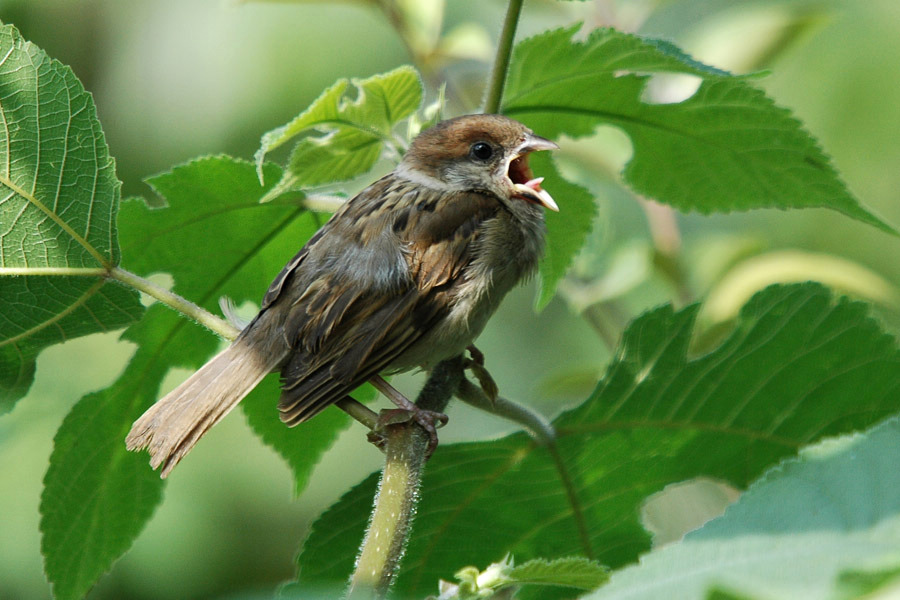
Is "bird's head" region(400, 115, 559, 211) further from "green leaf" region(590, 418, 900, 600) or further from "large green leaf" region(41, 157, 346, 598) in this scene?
"green leaf" region(590, 418, 900, 600)

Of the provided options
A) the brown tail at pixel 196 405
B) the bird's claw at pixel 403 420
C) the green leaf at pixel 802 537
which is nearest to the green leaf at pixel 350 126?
the brown tail at pixel 196 405

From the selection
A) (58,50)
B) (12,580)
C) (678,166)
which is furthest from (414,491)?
(58,50)

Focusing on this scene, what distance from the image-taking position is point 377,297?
2.35 meters

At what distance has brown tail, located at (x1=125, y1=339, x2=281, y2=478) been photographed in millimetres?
2031

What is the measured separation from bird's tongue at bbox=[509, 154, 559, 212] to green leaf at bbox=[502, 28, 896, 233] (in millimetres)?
192

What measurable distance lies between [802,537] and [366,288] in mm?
1496

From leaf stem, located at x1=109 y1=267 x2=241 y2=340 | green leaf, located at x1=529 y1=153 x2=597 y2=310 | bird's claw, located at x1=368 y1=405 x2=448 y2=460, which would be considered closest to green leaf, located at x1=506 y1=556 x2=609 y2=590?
bird's claw, located at x1=368 y1=405 x2=448 y2=460

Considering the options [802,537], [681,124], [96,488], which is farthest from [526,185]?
[802,537]

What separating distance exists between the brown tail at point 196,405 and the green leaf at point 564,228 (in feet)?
2.35

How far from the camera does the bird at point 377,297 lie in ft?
6.86

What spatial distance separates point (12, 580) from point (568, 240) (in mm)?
3316

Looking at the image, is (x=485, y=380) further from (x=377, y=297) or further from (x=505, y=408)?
(x=377, y=297)

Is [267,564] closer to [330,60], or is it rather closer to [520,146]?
[330,60]

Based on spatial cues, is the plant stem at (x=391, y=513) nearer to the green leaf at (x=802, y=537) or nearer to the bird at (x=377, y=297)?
the bird at (x=377, y=297)
